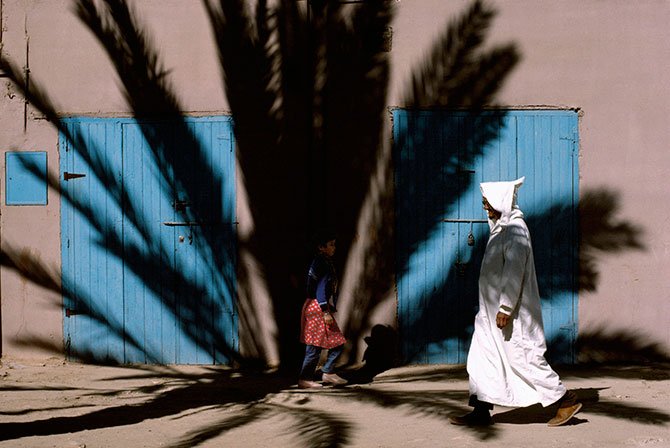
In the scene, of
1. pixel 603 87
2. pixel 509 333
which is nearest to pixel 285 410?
pixel 509 333

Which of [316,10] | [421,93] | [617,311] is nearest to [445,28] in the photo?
[421,93]

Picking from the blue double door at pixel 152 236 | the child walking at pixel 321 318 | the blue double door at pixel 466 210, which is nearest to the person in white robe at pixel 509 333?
the child walking at pixel 321 318

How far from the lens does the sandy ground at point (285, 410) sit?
21.2ft

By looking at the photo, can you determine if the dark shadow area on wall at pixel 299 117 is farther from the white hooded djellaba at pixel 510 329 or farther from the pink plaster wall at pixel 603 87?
the white hooded djellaba at pixel 510 329

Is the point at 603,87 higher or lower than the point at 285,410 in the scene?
higher

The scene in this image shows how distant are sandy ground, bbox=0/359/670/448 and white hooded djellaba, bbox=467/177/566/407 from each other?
1.01 feet

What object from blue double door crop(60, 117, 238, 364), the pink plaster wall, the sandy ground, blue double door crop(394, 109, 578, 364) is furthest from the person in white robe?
blue double door crop(60, 117, 238, 364)

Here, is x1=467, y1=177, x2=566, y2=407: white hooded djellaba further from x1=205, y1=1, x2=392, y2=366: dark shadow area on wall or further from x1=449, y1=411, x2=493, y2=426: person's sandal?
x1=205, y1=1, x2=392, y2=366: dark shadow area on wall

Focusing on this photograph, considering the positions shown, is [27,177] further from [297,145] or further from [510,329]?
[510,329]

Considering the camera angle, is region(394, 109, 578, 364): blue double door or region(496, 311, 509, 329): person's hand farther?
region(394, 109, 578, 364): blue double door

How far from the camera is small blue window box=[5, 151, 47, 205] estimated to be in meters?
9.33

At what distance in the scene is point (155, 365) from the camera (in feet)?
30.3

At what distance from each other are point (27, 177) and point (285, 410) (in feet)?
12.5

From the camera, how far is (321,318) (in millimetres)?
8227
